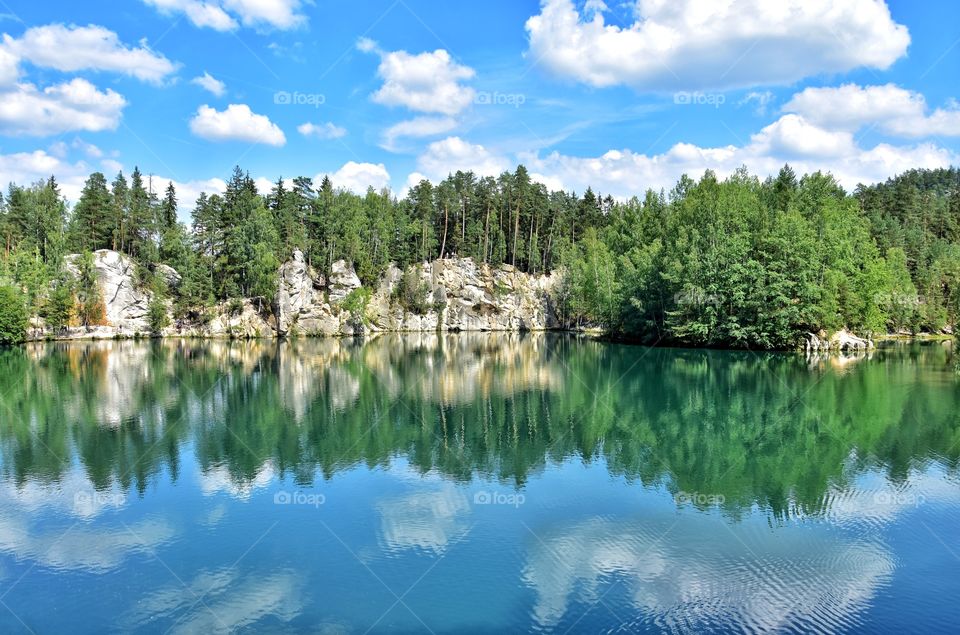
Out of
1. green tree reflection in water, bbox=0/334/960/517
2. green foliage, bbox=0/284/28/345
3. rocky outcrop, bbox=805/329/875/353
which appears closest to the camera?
green tree reflection in water, bbox=0/334/960/517

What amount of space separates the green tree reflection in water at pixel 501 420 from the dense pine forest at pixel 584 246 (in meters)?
13.8

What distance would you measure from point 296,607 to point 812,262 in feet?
217

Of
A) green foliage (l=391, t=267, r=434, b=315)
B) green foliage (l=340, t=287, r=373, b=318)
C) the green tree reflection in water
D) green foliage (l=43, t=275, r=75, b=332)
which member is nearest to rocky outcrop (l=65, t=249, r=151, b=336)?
green foliage (l=43, t=275, r=75, b=332)

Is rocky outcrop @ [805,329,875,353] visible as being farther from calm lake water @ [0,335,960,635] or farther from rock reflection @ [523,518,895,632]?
rock reflection @ [523,518,895,632]

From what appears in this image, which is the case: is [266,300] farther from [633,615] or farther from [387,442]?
[633,615]

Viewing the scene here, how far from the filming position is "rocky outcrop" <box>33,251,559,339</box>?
295 feet

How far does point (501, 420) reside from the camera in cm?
3225

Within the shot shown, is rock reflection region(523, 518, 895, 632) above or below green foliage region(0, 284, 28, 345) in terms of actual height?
below

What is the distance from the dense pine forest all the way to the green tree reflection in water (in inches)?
543

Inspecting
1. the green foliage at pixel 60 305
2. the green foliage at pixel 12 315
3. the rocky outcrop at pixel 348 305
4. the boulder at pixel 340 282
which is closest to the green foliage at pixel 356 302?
the rocky outcrop at pixel 348 305

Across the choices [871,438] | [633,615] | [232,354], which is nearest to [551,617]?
[633,615]

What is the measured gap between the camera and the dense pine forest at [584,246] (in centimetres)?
6794

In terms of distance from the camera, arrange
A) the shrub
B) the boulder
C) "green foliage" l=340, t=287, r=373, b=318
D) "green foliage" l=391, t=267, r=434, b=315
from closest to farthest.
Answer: the shrub, "green foliage" l=340, t=287, r=373, b=318, the boulder, "green foliage" l=391, t=267, r=434, b=315

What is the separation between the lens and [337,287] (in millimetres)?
101938
